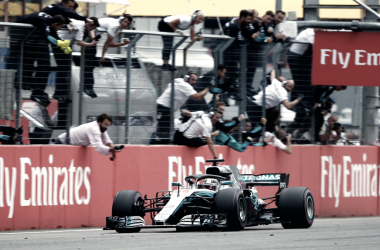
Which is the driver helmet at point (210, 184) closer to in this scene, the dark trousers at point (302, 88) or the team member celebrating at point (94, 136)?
the team member celebrating at point (94, 136)

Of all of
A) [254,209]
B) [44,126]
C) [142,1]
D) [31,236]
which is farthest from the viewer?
[142,1]

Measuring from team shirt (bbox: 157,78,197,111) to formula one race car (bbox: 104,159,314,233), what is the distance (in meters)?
1.98

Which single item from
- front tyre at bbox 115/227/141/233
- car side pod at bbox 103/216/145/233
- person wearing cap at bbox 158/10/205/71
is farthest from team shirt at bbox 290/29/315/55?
car side pod at bbox 103/216/145/233

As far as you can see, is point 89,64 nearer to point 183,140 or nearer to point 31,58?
point 31,58

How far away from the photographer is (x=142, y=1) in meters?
25.2

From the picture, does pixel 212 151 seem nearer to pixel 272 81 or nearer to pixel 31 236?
pixel 272 81

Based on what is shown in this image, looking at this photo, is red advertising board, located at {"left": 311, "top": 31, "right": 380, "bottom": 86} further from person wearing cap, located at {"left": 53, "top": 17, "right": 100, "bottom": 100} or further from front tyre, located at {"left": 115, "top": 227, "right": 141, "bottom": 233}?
front tyre, located at {"left": 115, "top": 227, "right": 141, "bottom": 233}

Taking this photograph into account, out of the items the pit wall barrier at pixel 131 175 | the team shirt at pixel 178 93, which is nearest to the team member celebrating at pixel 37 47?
the pit wall barrier at pixel 131 175

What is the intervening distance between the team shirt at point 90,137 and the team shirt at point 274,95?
335 cm

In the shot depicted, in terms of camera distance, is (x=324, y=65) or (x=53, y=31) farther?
(x=324, y=65)

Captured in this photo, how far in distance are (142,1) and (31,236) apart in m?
16.7

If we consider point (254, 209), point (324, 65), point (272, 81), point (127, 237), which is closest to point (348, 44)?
point (324, 65)

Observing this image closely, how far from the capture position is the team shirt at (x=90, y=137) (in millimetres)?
11219

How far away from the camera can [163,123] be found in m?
12.2
